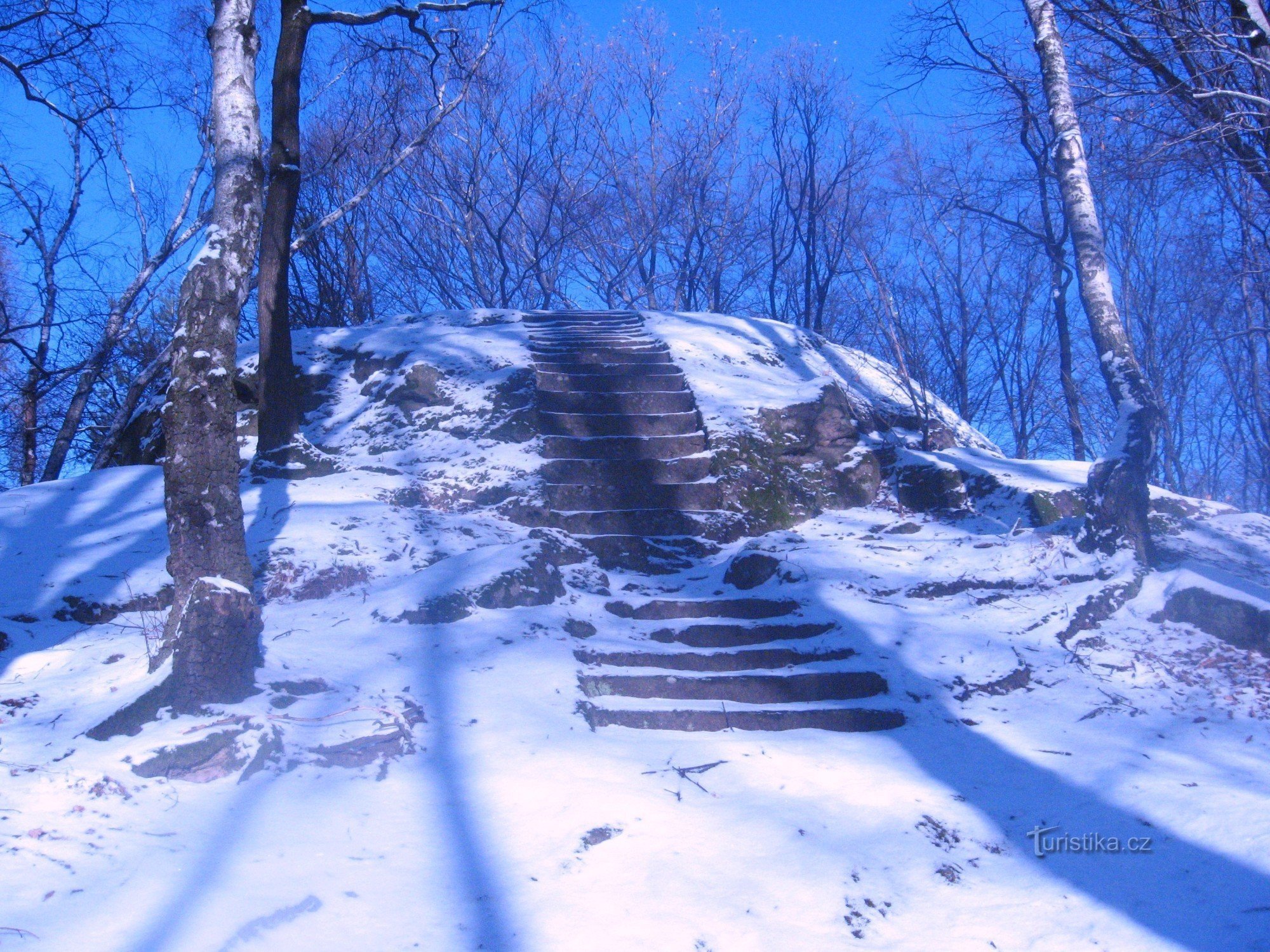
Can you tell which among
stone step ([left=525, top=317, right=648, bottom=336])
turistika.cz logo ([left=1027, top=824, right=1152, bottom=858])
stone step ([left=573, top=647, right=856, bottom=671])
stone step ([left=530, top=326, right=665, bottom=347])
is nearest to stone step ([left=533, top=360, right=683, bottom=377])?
stone step ([left=530, top=326, right=665, bottom=347])

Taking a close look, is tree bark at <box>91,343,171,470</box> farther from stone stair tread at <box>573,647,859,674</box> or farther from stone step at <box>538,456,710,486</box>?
stone stair tread at <box>573,647,859,674</box>

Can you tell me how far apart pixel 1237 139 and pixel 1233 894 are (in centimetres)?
611

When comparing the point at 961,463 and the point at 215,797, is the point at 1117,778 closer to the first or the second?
the point at 215,797

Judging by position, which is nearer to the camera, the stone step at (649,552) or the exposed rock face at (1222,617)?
the exposed rock face at (1222,617)

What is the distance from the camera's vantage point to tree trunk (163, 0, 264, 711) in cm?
361

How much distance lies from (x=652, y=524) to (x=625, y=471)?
0.74 m

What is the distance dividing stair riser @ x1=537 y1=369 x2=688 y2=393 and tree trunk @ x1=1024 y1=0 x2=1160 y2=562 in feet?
13.3

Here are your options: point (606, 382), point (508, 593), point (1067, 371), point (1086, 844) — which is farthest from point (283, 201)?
point (1067, 371)

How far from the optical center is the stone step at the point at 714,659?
15.6 ft

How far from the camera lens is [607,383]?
9.08 metres

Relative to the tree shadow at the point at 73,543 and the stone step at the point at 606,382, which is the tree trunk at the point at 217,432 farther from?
the stone step at the point at 606,382

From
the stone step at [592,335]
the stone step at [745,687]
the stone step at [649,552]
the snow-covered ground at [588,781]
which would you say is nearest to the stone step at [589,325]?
the stone step at [592,335]

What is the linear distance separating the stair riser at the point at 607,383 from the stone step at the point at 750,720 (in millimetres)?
5032

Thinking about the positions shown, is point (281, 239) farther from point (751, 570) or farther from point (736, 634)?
point (736, 634)
